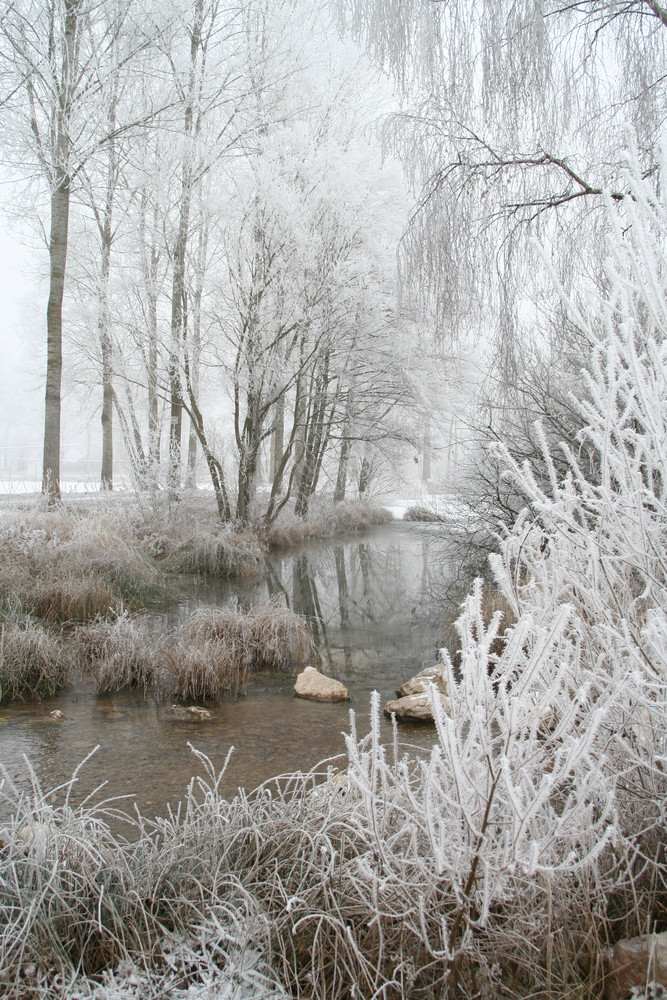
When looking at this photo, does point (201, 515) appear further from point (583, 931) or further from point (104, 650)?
point (583, 931)

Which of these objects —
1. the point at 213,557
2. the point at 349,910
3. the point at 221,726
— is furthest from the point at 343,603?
the point at 349,910

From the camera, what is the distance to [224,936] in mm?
1902

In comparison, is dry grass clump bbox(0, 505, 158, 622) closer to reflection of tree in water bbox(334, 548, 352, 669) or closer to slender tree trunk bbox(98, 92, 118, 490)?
reflection of tree in water bbox(334, 548, 352, 669)

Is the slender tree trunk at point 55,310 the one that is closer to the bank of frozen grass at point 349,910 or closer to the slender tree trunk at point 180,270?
the slender tree trunk at point 180,270

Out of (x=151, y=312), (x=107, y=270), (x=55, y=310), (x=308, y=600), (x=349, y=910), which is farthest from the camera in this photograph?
(x=107, y=270)

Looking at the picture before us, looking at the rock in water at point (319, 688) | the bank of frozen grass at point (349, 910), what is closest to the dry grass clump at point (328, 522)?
the rock in water at point (319, 688)

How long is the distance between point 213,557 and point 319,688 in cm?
512

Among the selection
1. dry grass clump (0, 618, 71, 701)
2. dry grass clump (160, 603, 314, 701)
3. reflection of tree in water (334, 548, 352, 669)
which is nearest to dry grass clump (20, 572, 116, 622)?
dry grass clump (0, 618, 71, 701)

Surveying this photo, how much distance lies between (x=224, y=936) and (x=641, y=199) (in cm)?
225

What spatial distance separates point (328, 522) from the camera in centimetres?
1586

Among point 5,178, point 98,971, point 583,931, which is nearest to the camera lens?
point 583,931

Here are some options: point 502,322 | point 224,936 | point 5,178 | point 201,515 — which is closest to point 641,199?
point 224,936

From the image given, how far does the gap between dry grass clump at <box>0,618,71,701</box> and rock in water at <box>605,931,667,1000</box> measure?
4302 millimetres

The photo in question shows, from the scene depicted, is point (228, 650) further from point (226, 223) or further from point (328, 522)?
point (328, 522)
